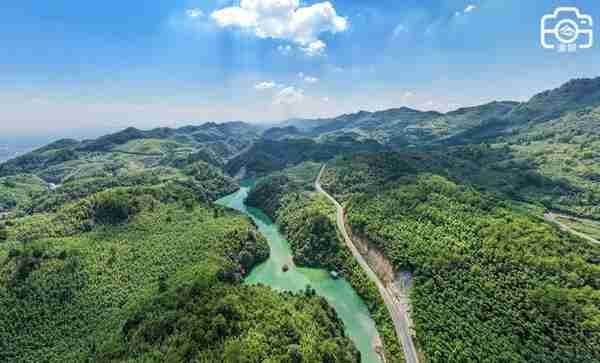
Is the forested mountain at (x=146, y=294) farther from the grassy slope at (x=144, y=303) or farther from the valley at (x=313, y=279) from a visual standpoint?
the valley at (x=313, y=279)

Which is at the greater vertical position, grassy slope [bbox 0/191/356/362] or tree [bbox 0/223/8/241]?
tree [bbox 0/223/8/241]

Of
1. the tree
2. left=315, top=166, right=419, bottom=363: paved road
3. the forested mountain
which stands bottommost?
left=315, top=166, right=419, bottom=363: paved road

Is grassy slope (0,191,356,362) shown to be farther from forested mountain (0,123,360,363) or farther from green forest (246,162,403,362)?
green forest (246,162,403,362)

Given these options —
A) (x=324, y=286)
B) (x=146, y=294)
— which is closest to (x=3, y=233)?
(x=146, y=294)

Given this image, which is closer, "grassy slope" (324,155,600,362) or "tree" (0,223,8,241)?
"grassy slope" (324,155,600,362)

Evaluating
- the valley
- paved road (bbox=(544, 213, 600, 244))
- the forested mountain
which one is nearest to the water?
the valley

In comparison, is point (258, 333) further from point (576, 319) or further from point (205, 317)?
point (576, 319)

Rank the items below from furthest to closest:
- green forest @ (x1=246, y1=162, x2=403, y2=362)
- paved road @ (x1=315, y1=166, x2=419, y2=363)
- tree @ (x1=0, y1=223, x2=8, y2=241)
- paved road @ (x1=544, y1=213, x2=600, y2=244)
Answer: paved road @ (x1=544, y1=213, x2=600, y2=244) < tree @ (x1=0, y1=223, x2=8, y2=241) < green forest @ (x1=246, y1=162, x2=403, y2=362) < paved road @ (x1=315, y1=166, x2=419, y2=363)
